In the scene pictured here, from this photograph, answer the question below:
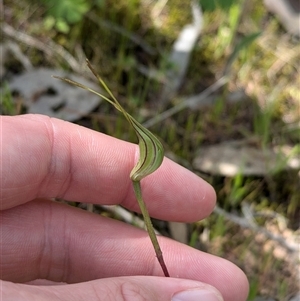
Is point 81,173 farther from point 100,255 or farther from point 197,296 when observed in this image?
point 197,296

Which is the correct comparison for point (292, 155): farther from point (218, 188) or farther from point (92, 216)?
point (92, 216)

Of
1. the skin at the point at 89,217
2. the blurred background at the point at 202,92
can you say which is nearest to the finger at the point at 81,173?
the skin at the point at 89,217

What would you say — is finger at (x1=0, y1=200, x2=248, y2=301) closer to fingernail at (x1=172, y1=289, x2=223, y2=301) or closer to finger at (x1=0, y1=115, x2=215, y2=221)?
finger at (x1=0, y1=115, x2=215, y2=221)

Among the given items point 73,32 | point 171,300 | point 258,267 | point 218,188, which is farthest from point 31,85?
point 171,300

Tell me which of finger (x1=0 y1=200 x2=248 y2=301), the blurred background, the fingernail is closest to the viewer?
the fingernail

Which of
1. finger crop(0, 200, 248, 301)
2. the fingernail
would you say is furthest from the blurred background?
the fingernail

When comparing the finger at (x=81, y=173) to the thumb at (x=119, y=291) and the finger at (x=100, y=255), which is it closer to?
the finger at (x=100, y=255)

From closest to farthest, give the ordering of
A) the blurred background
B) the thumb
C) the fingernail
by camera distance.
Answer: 1. the thumb
2. the fingernail
3. the blurred background
